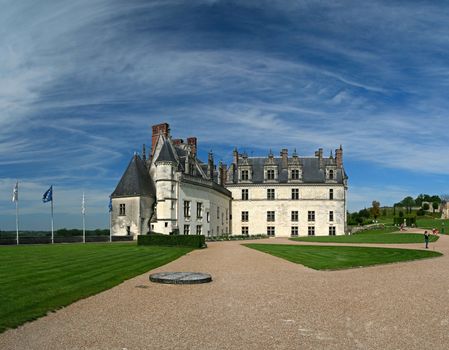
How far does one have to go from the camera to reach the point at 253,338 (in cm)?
697

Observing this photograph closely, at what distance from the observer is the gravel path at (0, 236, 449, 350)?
6758mm

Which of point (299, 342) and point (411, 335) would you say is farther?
point (411, 335)

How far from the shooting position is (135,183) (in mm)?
39594

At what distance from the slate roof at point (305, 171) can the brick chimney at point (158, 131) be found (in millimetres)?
18104

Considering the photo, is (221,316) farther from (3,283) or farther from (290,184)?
(290,184)

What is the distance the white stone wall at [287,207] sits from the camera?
57188mm

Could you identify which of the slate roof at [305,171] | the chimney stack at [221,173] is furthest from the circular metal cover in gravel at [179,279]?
the slate roof at [305,171]

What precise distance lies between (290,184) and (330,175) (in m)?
5.46

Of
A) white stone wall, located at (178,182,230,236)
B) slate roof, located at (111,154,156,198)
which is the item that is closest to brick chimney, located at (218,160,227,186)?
white stone wall, located at (178,182,230,236)

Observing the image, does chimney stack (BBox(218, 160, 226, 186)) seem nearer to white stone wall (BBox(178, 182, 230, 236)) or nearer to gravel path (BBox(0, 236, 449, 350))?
white stone wall (BBox(178, 182, 230, 236))

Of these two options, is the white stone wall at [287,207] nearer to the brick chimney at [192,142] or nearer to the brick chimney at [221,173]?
the brick chimney at [221,173]

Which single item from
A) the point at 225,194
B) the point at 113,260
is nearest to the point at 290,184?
the point at 225,194

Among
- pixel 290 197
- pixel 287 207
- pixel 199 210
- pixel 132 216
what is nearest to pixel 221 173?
pixel 290 197

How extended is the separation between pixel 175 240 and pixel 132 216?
1033 cm
